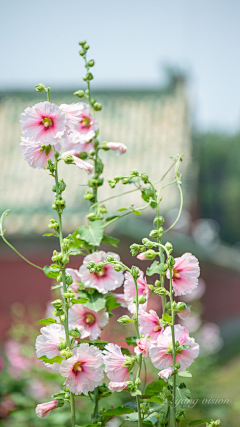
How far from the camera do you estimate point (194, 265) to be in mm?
526

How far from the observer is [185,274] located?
0.54 m

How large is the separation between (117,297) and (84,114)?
279 mm

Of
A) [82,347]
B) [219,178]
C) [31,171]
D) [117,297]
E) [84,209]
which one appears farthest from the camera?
[219,178]

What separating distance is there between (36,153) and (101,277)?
0.68ft

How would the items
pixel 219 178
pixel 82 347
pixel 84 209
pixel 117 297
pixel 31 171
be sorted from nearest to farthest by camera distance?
pixel 82 347 < pixel 117 297 < pixel 84 209 < pixel 31 171 < pixel 219 178

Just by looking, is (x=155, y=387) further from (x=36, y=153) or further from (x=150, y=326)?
(x=36, y=153)

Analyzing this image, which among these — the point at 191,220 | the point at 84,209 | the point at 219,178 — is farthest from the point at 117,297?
the point at 219,178

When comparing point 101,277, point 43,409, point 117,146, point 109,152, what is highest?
point 117,146

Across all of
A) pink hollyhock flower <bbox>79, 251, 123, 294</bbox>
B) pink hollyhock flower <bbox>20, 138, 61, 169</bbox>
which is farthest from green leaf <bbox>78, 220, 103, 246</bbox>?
pink hollyhock flower <bbox>20, 138, 61, 169</bbox>

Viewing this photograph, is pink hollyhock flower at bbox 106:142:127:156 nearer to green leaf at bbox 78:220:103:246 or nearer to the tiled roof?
green leaf at bbox 78:220:103:246

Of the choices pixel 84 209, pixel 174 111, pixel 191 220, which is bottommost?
pixel 191 220

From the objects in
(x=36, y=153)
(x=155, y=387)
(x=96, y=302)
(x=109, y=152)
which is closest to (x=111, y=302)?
(x=96, y=302)

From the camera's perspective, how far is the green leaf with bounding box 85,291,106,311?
21.9 inches

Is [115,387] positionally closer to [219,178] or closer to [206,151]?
[219,178]
